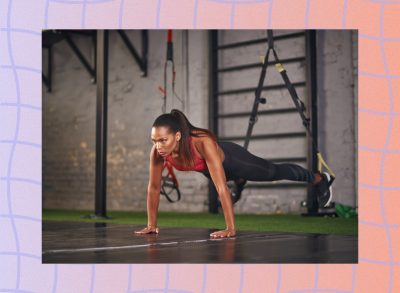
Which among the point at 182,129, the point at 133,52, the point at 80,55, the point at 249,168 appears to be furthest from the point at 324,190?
the point at 80,55

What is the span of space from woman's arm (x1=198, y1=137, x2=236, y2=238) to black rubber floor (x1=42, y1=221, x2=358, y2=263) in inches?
3.9

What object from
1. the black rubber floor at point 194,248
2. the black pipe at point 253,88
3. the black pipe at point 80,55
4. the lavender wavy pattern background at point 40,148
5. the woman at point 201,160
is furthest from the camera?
the black pipe at point 80,55

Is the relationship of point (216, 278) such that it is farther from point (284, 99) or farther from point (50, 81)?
point (50, 81)

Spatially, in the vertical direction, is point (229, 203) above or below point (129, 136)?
below

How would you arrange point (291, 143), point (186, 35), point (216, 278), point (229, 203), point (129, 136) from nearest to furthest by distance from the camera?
point (216, 278) → point (229, 203) → point (291, 143) → point (186, 35) → point (129, 136)

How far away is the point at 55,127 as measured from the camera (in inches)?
410

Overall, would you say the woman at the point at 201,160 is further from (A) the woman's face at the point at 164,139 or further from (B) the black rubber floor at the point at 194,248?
(B) the black rubber floor at the point at 194,248

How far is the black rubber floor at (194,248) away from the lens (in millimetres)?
3016

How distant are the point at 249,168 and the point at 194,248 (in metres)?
1.17

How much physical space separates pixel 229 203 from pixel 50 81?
24.7 feet

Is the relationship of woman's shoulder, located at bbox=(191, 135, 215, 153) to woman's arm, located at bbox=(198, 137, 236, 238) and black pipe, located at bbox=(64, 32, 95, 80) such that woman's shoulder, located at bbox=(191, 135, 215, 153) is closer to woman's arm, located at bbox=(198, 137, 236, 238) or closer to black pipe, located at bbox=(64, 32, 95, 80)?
woman's arm, located at bbox=(198, 137, 236, 238)

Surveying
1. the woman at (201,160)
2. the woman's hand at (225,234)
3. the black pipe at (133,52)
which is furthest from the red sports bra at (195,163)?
the black pipe at (133,52)

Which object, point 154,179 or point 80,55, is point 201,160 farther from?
point 80,55

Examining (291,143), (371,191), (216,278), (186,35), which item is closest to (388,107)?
(371,191)
